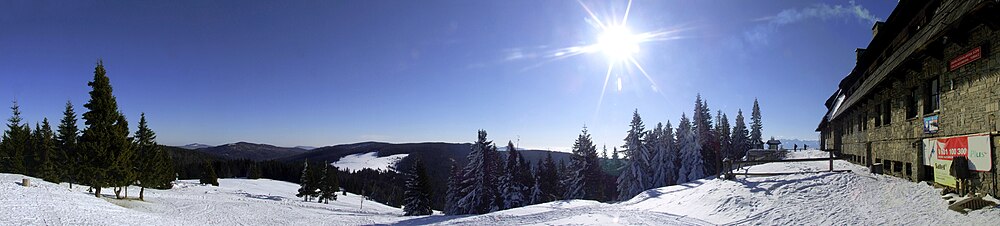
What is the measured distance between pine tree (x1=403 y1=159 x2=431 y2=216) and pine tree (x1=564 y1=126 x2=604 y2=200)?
55.9 ft

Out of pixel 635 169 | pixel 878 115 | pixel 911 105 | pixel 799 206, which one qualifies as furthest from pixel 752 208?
pixel 635 169

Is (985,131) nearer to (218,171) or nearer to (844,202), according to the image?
(844,202)

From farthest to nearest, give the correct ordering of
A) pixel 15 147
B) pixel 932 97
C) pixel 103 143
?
pixel 15 147 → pixel 103 143 → pixel 932 97

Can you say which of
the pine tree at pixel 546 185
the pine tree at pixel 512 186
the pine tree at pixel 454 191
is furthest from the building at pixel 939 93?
the pine tree at pixel 454 191

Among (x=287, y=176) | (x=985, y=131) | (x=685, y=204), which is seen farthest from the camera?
(x=287, y=176)

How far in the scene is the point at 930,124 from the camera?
13258mm

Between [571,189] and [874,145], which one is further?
[571,189]

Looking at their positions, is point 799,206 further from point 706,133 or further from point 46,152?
point 46,152

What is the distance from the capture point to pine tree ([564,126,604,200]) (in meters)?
49.5

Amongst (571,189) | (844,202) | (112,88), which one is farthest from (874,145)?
(112,88)

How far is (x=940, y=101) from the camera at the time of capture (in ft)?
41.9

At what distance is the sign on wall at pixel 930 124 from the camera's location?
42.5 feet

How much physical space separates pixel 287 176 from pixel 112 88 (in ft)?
380

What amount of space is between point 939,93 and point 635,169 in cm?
3570
